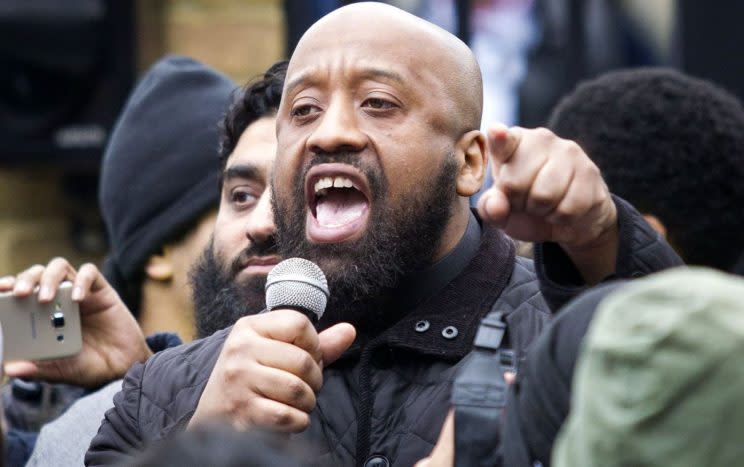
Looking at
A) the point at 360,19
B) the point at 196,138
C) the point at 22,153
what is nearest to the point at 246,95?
the point at 196,138

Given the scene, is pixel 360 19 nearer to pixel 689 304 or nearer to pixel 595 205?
pixel 595 205

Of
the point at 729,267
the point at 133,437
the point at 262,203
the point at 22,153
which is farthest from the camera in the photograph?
the point at 22,153

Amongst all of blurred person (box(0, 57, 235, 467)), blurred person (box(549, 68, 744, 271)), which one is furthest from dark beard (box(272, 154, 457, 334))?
blurred person (box(0, 57, 235, 467))

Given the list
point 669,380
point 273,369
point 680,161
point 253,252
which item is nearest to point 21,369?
point 253,252

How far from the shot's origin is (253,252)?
3.36 metres

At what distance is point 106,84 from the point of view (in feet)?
18.3

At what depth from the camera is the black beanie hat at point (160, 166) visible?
13.6ft

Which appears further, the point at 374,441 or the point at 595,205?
the point at 374,441

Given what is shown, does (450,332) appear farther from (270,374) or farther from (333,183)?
(270,374)

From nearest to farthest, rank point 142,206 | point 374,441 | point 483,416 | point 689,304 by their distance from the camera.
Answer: point 689,304, point 483,416, point 374,441, point 142,206

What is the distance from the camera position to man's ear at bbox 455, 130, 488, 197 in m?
2.71

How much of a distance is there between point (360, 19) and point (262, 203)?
2.60 ft

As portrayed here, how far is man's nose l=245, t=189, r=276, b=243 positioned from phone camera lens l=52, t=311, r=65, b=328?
18.8 inches

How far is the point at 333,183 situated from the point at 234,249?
84cm
